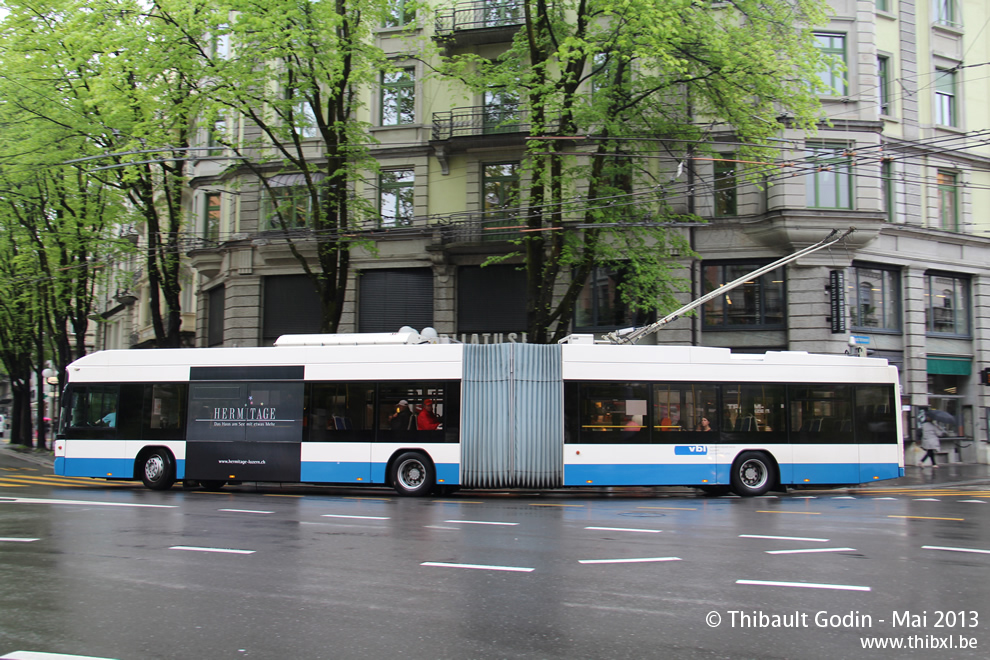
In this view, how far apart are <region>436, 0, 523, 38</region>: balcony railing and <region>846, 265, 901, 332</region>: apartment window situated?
1309cm

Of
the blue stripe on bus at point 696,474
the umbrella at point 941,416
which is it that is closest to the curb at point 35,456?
the blue stripe on bus at point 696,474

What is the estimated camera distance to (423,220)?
26.2 metres

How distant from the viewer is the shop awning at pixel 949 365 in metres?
26.4

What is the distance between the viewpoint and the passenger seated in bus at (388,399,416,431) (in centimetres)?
1655

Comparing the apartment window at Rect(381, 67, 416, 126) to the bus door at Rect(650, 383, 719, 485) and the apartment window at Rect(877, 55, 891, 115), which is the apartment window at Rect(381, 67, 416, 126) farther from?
the apartment window at Rect(877, 55, 891, 115)

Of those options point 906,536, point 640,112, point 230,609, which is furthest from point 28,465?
point 906,536

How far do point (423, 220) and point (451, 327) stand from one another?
3.65m

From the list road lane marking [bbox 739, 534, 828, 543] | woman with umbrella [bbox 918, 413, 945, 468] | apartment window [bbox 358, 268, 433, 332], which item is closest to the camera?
road lane marking [bbox 739, 534, 828, 543]

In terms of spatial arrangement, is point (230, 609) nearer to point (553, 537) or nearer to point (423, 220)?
point (553, 537)

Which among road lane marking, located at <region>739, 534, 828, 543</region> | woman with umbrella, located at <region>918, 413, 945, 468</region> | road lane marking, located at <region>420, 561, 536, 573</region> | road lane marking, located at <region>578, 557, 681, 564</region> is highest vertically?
woman with umbrella, located at <region>918, 413, 945, 468</region>

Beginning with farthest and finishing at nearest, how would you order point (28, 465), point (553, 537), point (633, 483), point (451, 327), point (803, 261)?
point (28, 465) → point (451, 327) → point (803, 261) → point (633, 483) → point (553, 537)

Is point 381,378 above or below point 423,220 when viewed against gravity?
below

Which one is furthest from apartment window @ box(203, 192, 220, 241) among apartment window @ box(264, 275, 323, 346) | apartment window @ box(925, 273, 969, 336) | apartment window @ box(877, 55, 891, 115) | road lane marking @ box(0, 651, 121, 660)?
road lane marking @ box(0, 651, 121, 660)

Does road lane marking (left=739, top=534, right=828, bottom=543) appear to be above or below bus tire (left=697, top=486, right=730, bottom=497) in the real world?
above
